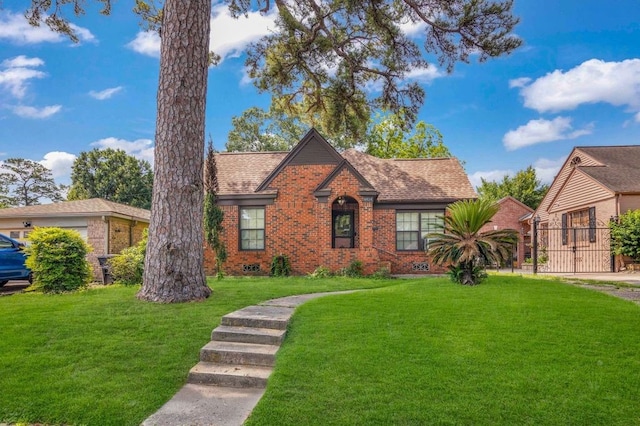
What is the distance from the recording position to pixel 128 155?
35.3 meters

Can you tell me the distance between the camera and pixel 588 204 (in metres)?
16.5

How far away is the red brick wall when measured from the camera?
13805 mm

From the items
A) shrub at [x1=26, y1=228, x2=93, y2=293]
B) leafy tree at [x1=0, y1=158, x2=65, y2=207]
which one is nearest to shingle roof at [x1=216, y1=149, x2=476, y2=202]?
shrub at [x1=26, y1=228, x2=93, y2=293]

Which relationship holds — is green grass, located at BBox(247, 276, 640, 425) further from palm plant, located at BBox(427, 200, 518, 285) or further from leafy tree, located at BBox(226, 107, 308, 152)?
leafy tree, located at BBox(226, 107, 308, 152)

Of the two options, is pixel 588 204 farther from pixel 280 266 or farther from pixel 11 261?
pixel 11 261

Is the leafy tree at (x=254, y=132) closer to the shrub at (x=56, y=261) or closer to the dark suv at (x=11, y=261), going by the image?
the dark suv at (x=11, y=261)

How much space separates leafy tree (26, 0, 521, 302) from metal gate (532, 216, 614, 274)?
22.4 ft

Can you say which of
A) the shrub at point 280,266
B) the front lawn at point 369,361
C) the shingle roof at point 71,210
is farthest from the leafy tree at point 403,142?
the front lawn at point 369,361

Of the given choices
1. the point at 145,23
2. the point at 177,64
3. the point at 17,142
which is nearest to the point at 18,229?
the point at 17,142

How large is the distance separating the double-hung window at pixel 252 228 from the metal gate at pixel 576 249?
9.63 meters

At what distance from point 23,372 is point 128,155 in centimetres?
3498

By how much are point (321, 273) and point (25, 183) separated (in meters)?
43.0

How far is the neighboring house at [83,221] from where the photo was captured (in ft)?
53.0

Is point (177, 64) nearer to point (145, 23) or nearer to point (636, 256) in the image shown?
point (145, 23)
